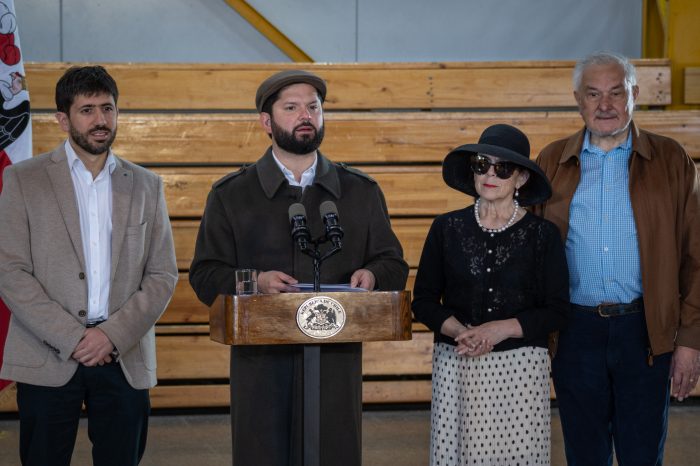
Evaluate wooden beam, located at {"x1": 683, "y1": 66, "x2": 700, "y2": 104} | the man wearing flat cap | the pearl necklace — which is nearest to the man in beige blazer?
the man wearing flat cap

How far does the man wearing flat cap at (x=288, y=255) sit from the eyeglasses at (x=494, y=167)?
33 centimetres

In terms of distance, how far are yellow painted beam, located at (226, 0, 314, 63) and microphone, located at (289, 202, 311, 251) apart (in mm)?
4302

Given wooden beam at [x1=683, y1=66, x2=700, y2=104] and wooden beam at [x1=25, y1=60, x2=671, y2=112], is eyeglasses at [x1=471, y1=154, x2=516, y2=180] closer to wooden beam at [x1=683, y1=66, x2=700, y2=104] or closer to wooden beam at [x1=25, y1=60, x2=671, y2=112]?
wooden beam at [x1=25, y1=60, x2=671, y2=112]

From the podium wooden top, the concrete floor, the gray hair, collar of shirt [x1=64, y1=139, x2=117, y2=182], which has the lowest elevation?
the concrete floor

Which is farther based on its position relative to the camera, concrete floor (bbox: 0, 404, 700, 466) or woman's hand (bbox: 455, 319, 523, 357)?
concrete floor (bbox: 0, 404, 700, 466)

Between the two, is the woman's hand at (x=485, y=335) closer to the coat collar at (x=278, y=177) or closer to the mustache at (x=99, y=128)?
the coat collar at (x=278, y=177)

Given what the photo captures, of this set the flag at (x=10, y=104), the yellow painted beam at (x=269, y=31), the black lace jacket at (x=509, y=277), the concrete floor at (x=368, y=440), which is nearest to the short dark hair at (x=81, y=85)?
the flag at (x=10, y=104)

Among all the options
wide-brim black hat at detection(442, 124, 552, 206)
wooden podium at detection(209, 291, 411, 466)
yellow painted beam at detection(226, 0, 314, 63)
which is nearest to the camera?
wooden podium at detection(209, 291, 411, 466)

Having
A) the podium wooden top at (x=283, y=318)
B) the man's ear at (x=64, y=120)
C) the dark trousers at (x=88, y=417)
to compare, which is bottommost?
the dark trousers at (x=88, y=417)

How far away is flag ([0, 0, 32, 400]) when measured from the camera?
4117 millimetres

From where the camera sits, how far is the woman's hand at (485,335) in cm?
284

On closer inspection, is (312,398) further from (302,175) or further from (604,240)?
(604,240)

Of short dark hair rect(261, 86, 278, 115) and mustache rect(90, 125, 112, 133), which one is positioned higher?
short dark hair rect(261, 86, 278, 115)

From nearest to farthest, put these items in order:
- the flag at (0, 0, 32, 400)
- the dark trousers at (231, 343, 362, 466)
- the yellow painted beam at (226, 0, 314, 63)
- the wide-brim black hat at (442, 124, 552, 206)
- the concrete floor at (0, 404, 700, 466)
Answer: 1. the dark trousers at (231, 343, 362, 466)
2. the wide-brim black hat at (442, 124, 552, 206)
3. the flag at (0, 0, 32, 400)
4. the concrete floor at (0, 404, 700, 466)
5. the yellow painted beam at (226, 0, 314, 63)
